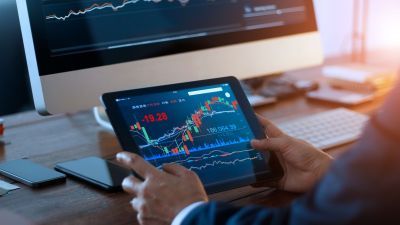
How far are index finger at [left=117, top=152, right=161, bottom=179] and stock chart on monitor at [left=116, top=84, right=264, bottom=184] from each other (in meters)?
0.07

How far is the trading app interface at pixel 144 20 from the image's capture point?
4.16 ft

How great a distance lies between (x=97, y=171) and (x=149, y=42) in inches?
13.1

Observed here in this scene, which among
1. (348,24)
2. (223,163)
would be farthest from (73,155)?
(348,24)

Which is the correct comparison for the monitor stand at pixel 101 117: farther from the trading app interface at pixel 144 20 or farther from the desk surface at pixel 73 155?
the trading app interface at pixel 144 20

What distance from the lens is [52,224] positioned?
1.00m

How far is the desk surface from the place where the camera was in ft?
3.43

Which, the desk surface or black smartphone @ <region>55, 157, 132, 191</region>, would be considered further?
black smartphone @ <region>55, 157, 132, 191</region>

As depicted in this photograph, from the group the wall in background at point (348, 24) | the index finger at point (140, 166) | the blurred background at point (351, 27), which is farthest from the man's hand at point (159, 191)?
the wall in background at point (348, 24)

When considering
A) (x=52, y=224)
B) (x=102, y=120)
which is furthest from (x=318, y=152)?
(x=102, y=120)

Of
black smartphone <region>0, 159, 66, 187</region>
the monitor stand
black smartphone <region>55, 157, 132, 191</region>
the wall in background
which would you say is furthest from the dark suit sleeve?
the wall in background

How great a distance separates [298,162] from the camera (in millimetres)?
1120

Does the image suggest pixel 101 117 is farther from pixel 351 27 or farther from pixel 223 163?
pixel 351 27

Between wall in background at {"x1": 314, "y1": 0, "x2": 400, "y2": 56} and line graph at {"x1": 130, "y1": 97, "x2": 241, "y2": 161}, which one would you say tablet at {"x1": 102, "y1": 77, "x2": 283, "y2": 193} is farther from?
wall in background at {"x1": 314, "y1": 0, "x2": 400, "y2": 56}

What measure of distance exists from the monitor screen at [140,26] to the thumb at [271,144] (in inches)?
15.3
